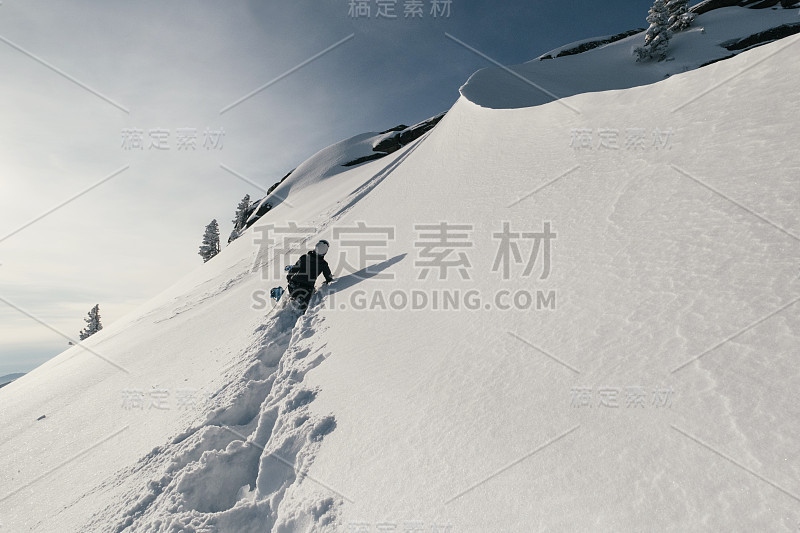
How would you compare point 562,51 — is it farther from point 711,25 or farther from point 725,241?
point 725,241

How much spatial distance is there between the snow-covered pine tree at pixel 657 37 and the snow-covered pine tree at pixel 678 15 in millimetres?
1160

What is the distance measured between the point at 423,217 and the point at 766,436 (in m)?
5.49

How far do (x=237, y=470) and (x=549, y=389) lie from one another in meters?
2.47

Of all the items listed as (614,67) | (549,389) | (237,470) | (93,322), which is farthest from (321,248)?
(93,322)

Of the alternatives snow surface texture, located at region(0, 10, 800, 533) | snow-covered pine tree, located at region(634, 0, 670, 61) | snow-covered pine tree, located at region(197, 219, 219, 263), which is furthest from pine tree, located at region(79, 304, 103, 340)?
snow-covered pine tree, located at region(634, 0, 670, 61)

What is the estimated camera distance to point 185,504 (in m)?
2.32

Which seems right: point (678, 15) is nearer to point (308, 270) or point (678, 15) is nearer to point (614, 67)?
point (614, 67)

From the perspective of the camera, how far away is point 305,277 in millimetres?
5445

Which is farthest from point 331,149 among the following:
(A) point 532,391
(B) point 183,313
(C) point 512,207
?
(A) point 532,391

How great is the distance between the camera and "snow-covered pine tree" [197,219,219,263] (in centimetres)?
4116

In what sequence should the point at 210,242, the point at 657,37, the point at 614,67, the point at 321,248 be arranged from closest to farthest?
1. the point at 321,248
2. the point at 614,67
3. the point at 657,37
4. the point at 210,242

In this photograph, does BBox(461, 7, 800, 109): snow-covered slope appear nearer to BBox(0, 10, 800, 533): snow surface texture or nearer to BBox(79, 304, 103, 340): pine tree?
BBox(0, 10, 800, 533): snow surface texture

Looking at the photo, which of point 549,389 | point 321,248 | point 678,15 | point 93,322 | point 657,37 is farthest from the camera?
point 93,322

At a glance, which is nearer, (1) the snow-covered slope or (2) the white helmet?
(2) the white helmet
